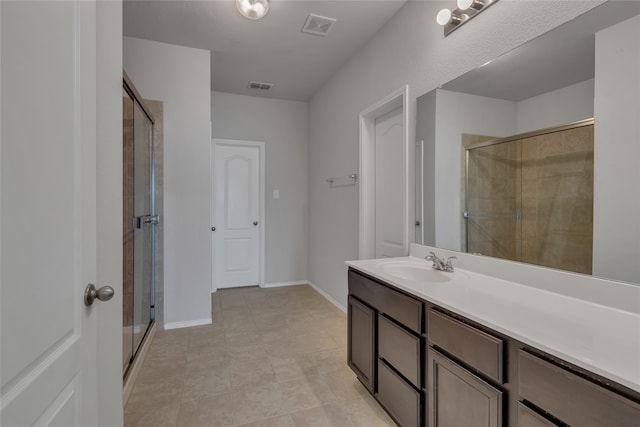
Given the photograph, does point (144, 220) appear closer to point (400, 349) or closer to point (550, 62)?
point (400, 349)

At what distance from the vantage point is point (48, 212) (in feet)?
2.25

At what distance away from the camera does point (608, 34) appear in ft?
3.86

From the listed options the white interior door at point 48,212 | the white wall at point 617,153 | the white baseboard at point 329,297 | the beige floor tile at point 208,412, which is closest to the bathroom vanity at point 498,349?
the white wall at point 617,153

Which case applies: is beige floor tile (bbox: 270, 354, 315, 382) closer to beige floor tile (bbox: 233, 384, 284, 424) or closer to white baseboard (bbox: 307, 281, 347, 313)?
beige floor tile (bbox: 233, 384, 284, 424)

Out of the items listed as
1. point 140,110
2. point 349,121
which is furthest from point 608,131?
point 140,110

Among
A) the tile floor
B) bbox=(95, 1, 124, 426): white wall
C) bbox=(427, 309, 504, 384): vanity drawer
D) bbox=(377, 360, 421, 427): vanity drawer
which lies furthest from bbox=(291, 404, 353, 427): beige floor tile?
bbox=(95, 1, 124, 426): white wall

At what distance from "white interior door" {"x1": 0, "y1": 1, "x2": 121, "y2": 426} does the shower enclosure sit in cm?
126

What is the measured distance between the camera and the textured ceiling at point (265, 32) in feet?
7.79

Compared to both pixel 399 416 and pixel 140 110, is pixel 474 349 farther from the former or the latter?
pixel 140 110

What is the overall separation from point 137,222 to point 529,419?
2520 mm

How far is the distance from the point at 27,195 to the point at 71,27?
47cm

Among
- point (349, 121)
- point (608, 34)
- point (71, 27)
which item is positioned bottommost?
point (71, 27)

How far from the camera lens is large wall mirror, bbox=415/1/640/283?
113cm

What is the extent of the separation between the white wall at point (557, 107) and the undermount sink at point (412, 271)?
0.88 meters
